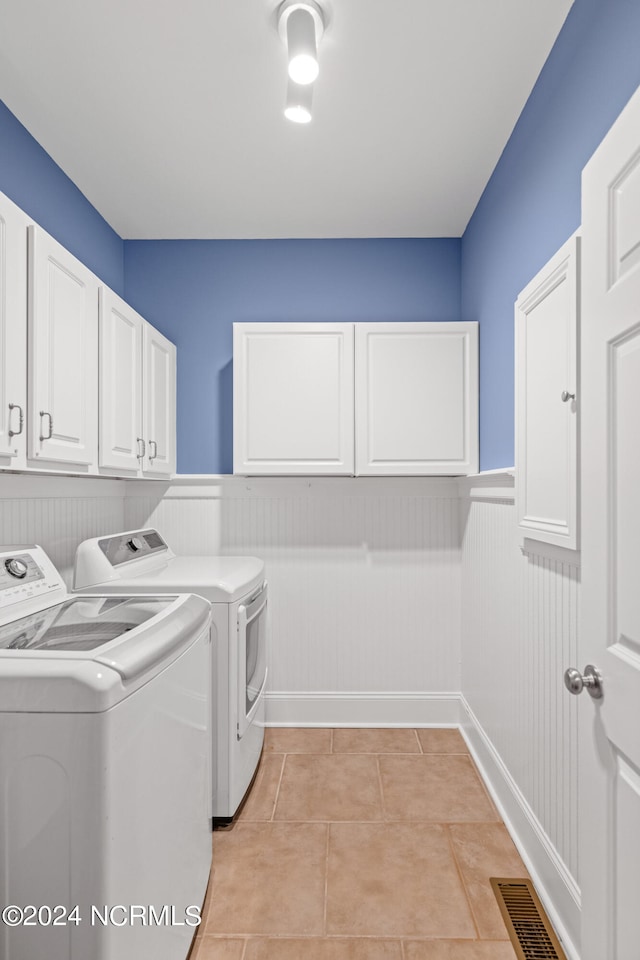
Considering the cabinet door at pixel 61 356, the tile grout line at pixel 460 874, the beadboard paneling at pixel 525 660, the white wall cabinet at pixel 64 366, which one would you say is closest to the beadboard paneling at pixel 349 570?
the beadboard paneling at pixel 525 660

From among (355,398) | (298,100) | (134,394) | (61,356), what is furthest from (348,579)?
(298,100)

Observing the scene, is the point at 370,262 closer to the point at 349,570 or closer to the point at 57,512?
the point at 349,570

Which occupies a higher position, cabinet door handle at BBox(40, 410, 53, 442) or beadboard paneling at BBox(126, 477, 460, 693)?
cabinet door handle at BBox(40, 410, 53, 442)

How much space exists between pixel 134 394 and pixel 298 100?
131cm

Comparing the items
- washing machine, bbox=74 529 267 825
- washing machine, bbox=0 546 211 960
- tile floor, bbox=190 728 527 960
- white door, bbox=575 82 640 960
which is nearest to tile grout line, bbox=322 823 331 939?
tile floor, bbox=190 728 527 960

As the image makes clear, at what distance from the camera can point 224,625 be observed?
81.0 inches

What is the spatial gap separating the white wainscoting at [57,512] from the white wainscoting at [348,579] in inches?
14.0

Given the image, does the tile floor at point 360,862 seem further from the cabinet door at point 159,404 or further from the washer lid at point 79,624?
the cabinet door at point 159,404

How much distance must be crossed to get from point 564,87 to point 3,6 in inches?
64.1

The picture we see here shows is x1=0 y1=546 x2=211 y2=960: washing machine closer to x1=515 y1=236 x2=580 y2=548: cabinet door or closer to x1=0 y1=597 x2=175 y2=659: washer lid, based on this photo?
x1=0 y1=597 x2=175 y2=659: washer lid

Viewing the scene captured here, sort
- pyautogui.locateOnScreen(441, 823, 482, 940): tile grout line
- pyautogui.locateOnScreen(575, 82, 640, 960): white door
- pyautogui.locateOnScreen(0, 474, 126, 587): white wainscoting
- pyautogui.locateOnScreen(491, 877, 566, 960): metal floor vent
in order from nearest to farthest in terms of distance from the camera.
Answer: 1. pyautogui.locateOnScreen(575, 82, 640, 960): white door
2. pyautogui.locateOnScreen(491, 877, 566, 960): metal floor vent
3. pyautogui.locateOnScreen(441, 823, 482, 940): tile grout line
4. pyautogui.locateOnScreen(0, 474, 126, 587): white wainscoting

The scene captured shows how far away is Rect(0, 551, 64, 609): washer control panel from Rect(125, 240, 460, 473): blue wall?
1.28 m

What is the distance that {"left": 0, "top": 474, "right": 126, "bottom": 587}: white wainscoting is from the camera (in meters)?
1.93

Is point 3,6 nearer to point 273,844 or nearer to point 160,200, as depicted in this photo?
point 160,200
